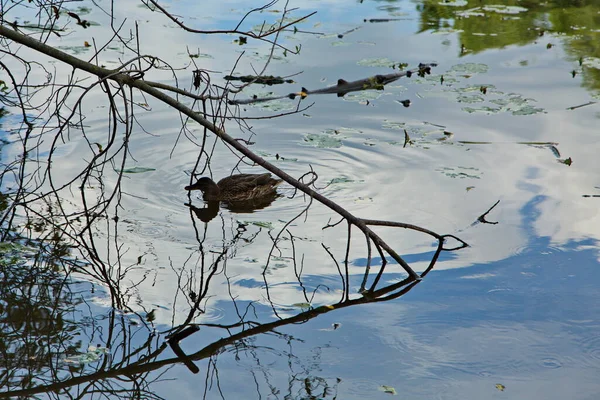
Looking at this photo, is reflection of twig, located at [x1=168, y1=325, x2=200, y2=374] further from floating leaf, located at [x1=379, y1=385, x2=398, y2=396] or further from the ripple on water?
the ripple on water

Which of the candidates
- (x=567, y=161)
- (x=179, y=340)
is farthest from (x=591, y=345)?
(x=567, y=161)

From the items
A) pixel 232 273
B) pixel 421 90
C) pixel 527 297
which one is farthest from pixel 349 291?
pixel 421 90

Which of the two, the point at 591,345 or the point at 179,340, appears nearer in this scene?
the point at 179,340

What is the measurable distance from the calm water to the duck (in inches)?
7.0

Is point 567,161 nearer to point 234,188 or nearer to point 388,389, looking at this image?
point 234,188

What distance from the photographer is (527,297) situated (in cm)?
619

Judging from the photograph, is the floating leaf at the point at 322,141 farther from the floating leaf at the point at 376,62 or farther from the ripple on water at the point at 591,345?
the ripple on water at the point at 591,345

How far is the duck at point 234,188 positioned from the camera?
8.15m

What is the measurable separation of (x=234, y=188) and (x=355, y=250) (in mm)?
1772

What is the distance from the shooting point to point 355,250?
6.98 meters

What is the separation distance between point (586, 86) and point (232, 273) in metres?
6.78

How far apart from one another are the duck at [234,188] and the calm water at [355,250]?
0.18 metres

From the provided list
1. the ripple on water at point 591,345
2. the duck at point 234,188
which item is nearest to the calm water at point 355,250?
the ripple on water at point 591,345

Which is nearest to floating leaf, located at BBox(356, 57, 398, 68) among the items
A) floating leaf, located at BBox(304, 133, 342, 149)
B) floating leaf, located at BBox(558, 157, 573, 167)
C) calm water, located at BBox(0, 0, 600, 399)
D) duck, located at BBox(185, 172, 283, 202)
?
calm water, located at BBox(0, 0, 600, 399)
